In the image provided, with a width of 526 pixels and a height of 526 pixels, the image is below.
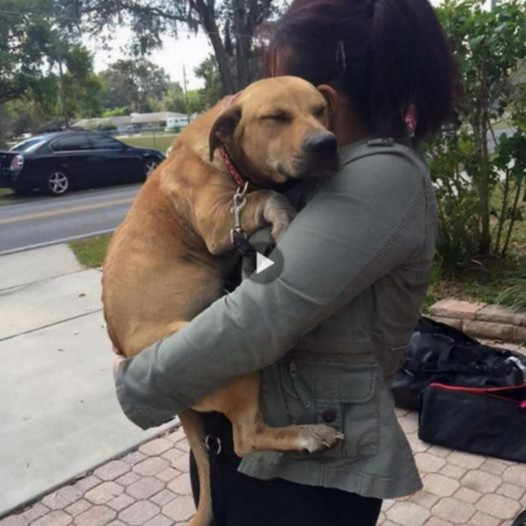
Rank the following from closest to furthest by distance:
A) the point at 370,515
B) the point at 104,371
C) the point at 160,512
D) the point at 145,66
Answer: the point at 370,515 < the point at 160,512 < the point at 104,371 < the point at 145,66

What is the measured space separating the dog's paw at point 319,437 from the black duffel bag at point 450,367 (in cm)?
262

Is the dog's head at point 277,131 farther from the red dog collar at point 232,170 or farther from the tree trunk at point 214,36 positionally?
the tree trunk at point 214,36

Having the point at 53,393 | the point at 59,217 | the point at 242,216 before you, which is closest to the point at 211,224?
the point at 242,216

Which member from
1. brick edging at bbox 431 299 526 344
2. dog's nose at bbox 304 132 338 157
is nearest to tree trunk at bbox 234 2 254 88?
brick edging at bbox 431 299 526 344

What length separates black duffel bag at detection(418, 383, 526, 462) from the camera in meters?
3.55

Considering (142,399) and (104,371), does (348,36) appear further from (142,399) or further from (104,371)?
(104,371)

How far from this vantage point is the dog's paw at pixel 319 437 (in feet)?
4.46

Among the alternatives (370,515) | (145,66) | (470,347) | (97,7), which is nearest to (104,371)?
(470,347)

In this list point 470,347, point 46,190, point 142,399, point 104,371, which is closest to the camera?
point 142,399

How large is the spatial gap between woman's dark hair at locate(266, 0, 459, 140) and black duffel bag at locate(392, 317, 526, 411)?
265cm

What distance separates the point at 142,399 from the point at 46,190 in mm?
16705

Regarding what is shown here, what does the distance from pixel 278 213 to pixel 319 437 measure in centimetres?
50

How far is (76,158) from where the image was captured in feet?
57.2

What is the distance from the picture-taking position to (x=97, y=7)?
24.5 metres
